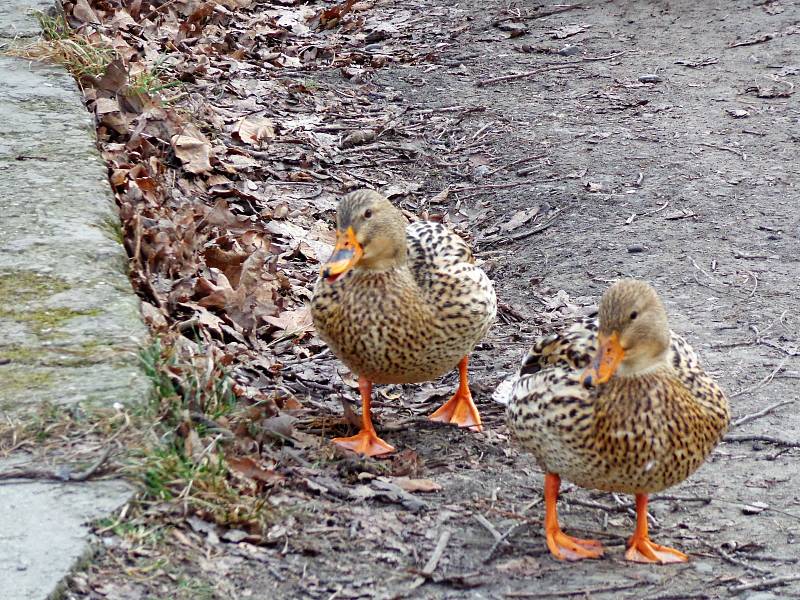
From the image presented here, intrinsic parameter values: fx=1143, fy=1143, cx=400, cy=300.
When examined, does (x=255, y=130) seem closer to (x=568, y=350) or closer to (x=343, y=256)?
(x=343, y=256)

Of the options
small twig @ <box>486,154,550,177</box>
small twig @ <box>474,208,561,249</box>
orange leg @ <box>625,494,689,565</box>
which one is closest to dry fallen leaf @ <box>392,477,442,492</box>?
orange leg @ <box>625,494,689,565</box>

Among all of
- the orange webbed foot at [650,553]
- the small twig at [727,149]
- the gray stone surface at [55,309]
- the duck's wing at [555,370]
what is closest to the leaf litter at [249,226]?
the gray stone surface at [55,309]

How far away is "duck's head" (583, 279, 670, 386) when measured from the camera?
3.58 meters

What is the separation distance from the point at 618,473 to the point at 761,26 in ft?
22.2

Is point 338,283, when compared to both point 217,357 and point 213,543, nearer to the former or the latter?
point 217,357

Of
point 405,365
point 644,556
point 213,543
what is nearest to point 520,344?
point 405,365

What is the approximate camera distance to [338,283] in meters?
4.57

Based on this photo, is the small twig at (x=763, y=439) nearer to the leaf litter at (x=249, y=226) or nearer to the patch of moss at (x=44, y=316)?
the leaf litter at (x=249, y=226)

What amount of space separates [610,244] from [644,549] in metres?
2.91

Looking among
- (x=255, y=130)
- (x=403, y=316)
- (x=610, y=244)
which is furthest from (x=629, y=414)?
(x=255, y=130)

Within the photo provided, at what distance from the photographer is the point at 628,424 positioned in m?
3.61

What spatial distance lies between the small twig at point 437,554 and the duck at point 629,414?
0.35m

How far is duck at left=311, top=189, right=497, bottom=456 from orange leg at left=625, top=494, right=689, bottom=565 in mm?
1106

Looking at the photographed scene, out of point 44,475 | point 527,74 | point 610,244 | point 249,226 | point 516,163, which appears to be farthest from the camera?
point 527,74
